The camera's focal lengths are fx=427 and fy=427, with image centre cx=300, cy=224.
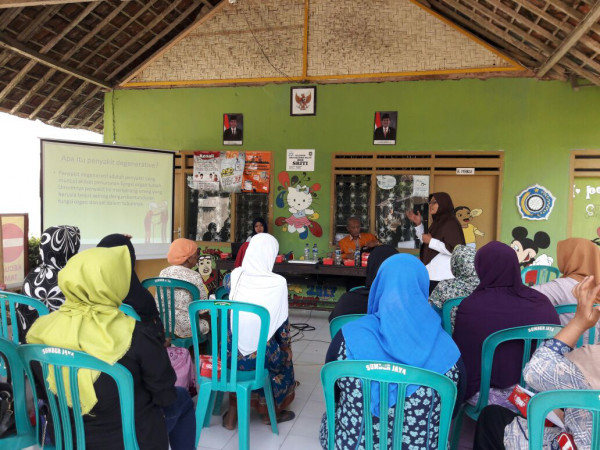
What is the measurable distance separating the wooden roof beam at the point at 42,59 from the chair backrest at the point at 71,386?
5286mm

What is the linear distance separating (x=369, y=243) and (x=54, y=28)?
496cm

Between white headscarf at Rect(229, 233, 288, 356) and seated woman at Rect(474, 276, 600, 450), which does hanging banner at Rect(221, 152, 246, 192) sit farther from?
seated woman at Rect(474, 276, 600, 450)

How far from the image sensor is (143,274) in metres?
5.27

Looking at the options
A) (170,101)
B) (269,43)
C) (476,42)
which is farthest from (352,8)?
(170,101)

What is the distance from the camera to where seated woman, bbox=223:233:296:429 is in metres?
2.41

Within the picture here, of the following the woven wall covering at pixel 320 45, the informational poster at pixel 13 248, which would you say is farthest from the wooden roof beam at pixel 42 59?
the informational poster at pixel 13 248

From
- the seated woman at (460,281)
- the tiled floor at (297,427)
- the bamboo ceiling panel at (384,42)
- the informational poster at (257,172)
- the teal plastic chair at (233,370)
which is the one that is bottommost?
the tiled floor at (297,427)

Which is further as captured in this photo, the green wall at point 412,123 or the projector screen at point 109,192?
the green wall at point 412,123

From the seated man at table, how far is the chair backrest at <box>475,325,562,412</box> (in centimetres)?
361

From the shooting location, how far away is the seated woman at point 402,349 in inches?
59.1

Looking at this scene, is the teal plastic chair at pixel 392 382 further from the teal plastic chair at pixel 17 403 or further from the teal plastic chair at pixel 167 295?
the teal plastic chair at pixel 167 295

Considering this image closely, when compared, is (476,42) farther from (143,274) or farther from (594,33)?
(143,274)

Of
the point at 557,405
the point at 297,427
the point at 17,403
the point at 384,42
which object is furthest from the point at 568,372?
the point at 384,42

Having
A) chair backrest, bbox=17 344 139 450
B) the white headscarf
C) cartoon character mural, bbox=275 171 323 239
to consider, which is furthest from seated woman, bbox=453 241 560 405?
cartoon character mural, bbox=275 171 323 239
